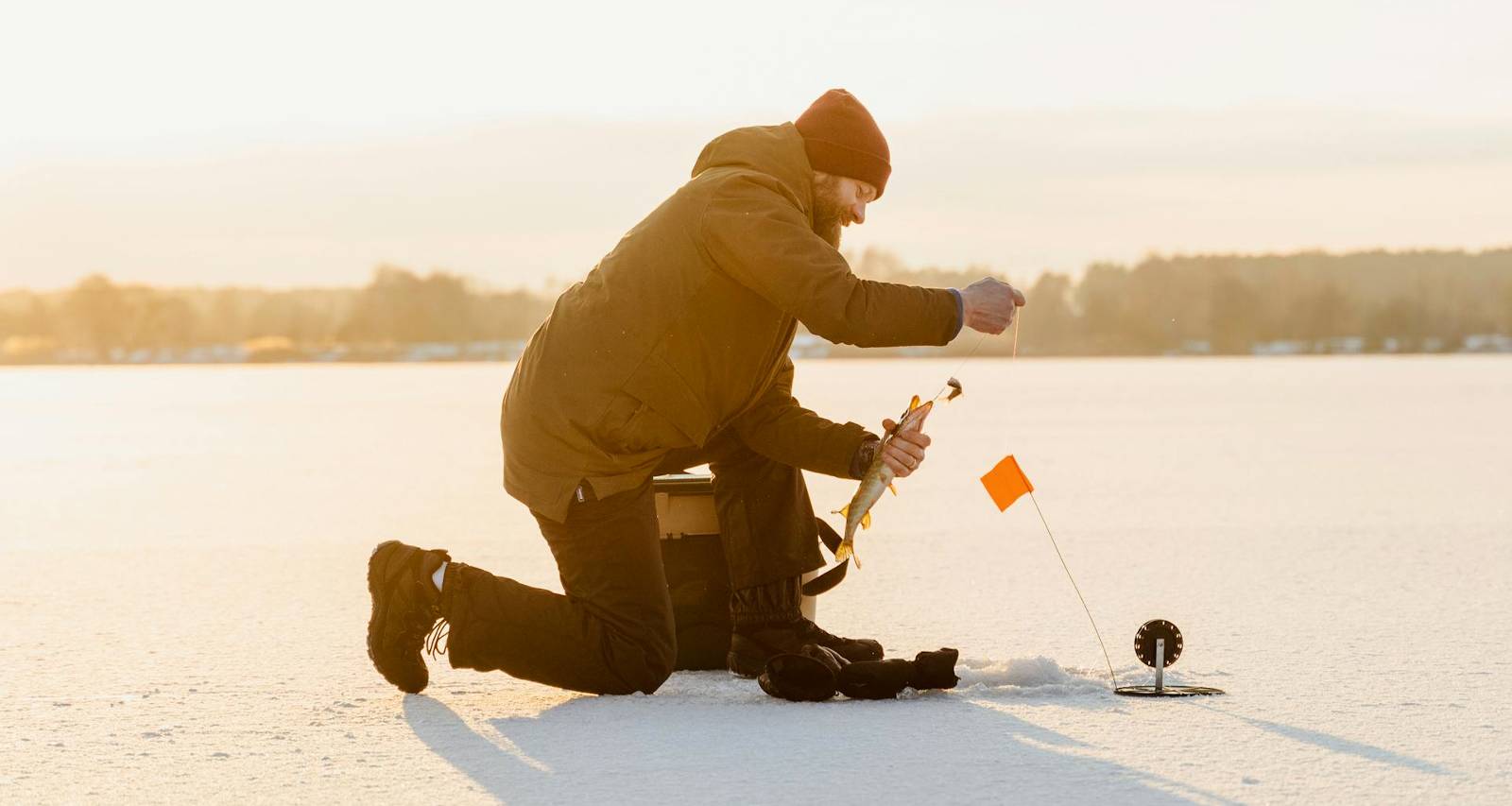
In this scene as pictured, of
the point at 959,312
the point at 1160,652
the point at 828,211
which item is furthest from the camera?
the point at 828,211

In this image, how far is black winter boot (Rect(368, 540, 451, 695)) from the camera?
4012mm

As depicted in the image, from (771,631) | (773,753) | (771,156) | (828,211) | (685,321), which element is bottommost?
(773,753)

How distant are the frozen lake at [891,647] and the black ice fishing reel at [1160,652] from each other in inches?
2.7

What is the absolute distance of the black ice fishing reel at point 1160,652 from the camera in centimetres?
396

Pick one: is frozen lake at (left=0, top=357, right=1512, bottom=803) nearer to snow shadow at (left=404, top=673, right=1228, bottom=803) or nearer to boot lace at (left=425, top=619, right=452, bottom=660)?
snow shadow at (left=404, top=673, right=1228, bottom=803)

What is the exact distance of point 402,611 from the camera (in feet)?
13.1

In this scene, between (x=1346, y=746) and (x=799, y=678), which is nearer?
(x=1346, y=746)

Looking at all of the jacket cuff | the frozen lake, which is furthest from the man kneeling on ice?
the frozen lake

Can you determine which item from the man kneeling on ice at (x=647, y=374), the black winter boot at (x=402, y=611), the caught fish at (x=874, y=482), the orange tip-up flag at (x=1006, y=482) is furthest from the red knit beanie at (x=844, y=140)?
the black winter boot at (x=402, y=611)

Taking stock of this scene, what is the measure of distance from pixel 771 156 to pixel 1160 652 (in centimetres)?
145

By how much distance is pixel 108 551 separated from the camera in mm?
7148

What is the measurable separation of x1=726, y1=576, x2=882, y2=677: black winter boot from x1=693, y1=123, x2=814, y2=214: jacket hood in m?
0.96

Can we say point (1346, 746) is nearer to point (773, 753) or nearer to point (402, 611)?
point (773, 753)

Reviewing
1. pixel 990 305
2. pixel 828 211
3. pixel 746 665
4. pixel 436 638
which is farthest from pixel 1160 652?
pixel 436 638
